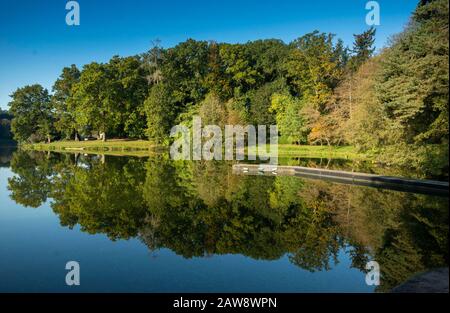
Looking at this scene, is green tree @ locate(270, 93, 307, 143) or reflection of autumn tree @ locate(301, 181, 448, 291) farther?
green tree @ locate(270, 93, 307, 143)

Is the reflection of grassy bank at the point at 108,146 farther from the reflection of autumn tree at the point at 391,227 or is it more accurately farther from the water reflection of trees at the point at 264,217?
the reflection of autumn tree at the point at 391,227

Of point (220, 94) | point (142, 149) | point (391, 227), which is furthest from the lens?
point (220, 94)

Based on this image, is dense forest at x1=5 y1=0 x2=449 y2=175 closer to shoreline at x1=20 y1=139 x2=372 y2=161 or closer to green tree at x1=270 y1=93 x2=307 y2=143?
green tree at x1=270 y1=93 x2=307 y2=143

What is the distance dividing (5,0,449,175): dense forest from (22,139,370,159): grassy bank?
1.26 meters

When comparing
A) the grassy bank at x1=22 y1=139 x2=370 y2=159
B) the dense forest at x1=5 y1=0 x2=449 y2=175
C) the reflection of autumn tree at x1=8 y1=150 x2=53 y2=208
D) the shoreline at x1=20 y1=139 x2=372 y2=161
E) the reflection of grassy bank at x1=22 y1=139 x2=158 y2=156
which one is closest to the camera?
the reflection of autumn tree at x1=8 y1=150 x2=53 y2=208

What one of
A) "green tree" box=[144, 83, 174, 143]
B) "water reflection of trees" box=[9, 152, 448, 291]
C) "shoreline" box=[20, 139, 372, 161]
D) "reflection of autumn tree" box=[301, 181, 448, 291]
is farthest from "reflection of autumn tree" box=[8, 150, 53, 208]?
"green tree" box=[144, 83, 174, 143]

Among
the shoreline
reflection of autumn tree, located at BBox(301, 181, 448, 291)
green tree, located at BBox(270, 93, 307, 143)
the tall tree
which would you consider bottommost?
reflection of autumn tree, located at BBox(301, 181, 448, 291)

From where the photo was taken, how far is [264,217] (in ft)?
37.8

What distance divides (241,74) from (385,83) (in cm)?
3599

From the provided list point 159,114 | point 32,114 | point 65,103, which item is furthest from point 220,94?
point 32,114

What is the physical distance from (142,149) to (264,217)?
3932 cm


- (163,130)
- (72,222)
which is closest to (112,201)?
(72,222)

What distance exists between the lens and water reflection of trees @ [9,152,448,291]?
8312 mm

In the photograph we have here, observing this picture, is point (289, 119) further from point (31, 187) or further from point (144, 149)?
point (31, 187)
